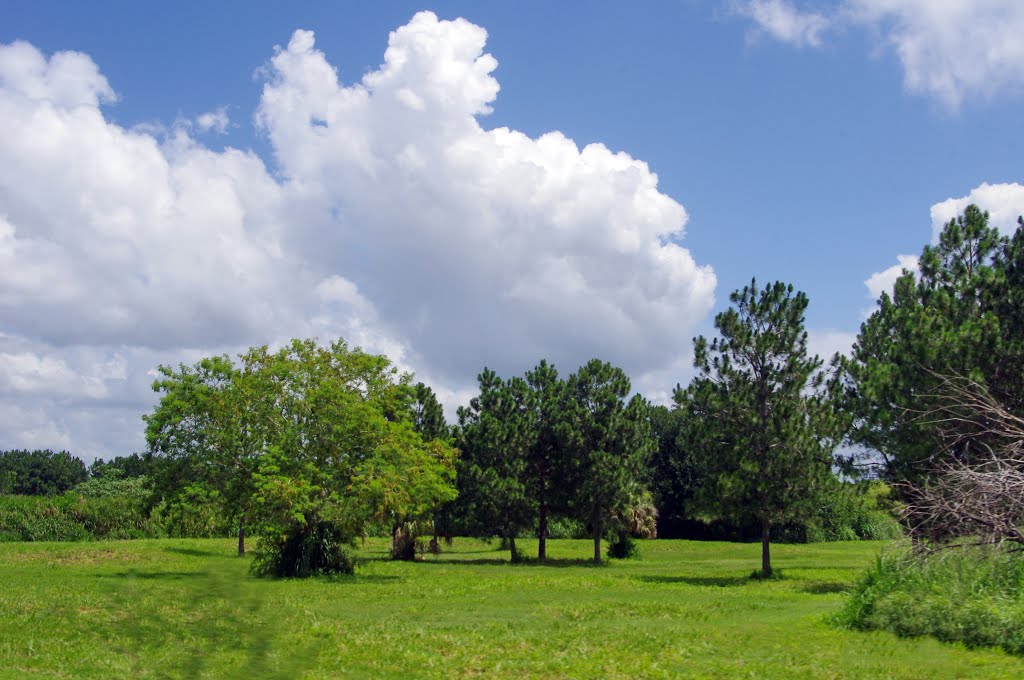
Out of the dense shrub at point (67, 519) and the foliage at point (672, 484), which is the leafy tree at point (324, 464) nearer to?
the dense shrub at point (67, 519)

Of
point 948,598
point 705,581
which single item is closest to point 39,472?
point 705,581

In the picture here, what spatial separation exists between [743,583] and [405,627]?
19243 millimetres

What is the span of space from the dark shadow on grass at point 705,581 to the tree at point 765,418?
167 centimetres

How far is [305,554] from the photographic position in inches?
1185

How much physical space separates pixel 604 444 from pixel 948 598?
29088 millimetres

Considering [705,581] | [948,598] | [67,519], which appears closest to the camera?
[948,598]

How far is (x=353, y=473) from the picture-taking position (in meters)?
30.3

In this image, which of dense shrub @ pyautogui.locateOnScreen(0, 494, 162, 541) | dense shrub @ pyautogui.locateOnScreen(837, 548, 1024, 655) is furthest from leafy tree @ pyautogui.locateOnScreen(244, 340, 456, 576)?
dense shrub @ pyautogui.locateOnScreen(0, 494, 162, 541)

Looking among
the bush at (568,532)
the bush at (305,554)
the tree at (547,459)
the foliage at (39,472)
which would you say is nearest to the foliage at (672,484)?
the bush at (568,532)

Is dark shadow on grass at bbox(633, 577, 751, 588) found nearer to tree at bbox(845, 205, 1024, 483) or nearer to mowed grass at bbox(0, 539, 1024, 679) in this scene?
mowed grass at bbox(0, 539, 1024, 679)

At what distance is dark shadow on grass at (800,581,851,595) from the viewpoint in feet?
92.0

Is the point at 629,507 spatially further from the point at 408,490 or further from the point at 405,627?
the point at 405,627

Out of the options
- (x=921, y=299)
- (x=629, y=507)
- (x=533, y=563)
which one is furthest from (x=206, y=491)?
(x=921, y=299)

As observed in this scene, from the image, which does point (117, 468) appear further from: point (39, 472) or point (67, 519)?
point (67, 519)
